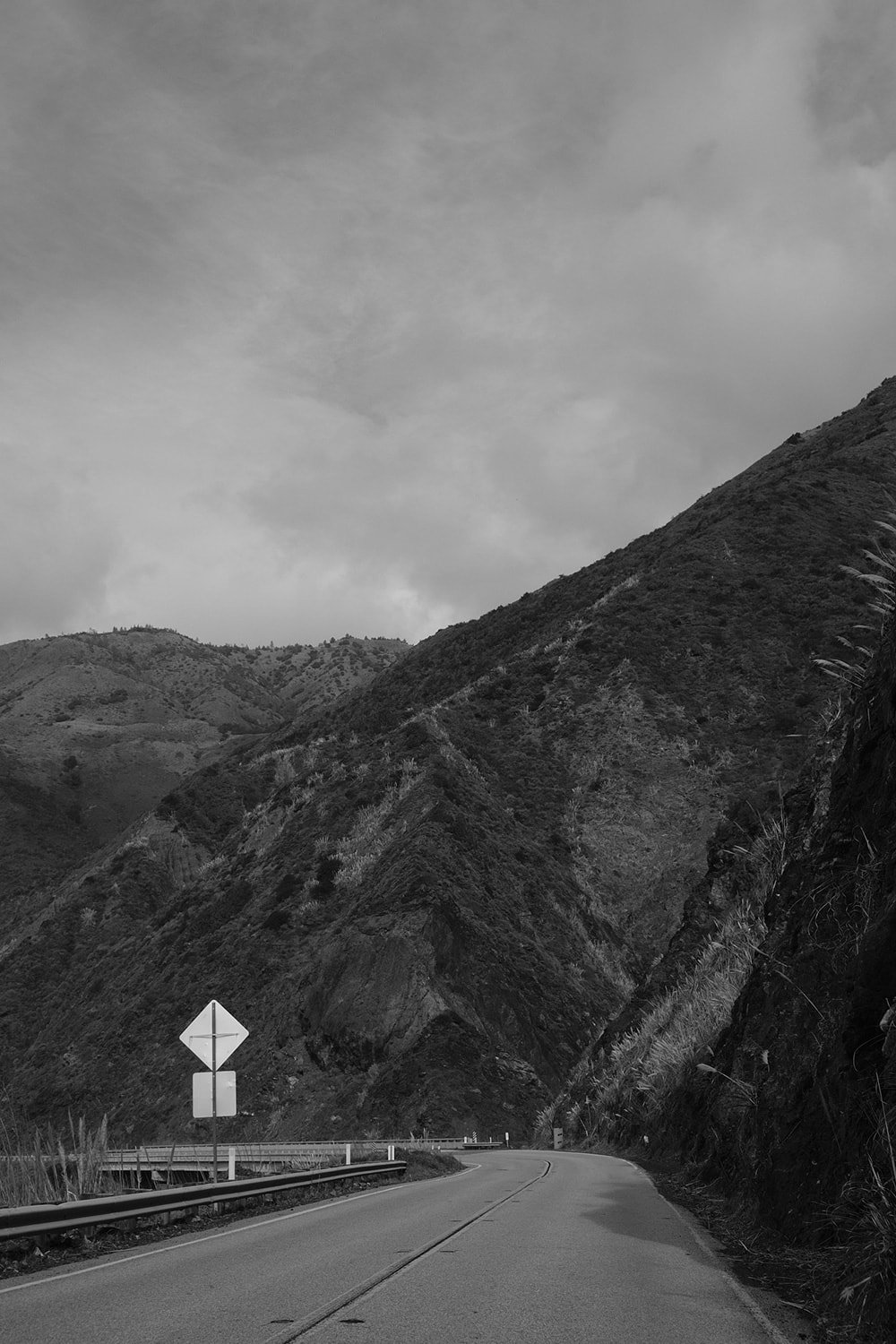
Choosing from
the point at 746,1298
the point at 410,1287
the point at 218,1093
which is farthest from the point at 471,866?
the point at 746,1298

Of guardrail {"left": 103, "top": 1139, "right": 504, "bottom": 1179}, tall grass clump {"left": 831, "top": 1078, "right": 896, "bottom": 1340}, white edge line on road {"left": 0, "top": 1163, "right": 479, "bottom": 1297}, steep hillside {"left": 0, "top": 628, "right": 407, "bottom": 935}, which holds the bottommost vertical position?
guardrail {"left": 103, "top": 1139, "right": 504, "bottom": 1179}

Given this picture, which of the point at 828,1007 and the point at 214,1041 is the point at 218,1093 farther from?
the point at 828,1007

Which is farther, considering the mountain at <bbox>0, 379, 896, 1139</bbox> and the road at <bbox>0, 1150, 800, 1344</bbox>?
the mountain at <bbox>0, 379, 896, 1139</bbox>

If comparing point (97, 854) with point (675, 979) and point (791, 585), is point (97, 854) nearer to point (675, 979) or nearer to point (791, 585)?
point (791, 585)

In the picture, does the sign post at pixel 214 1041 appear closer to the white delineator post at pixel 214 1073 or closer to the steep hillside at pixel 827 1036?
the white delineator post at pixel 214 1073

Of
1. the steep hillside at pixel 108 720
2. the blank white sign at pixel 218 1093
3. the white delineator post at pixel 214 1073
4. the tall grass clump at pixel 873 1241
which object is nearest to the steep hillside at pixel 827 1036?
the tall grass clump at pixel 873 1241

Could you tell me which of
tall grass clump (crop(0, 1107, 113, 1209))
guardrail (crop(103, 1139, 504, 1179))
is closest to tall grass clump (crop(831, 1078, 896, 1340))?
tall grass clump (crop(0, 1107, 113, 1209))

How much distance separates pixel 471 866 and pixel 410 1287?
141ft

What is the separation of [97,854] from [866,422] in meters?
72.4

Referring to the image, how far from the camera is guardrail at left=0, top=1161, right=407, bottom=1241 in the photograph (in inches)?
388

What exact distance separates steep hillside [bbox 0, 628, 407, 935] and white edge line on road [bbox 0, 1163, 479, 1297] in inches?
3140

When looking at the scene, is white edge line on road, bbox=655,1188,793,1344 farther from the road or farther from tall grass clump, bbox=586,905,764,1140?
tall grass clump, bbox=586,905,764,1140

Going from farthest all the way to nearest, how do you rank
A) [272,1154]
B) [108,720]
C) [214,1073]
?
[108,720] < [272,1154] < [214,1073]

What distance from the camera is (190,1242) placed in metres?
12.0
